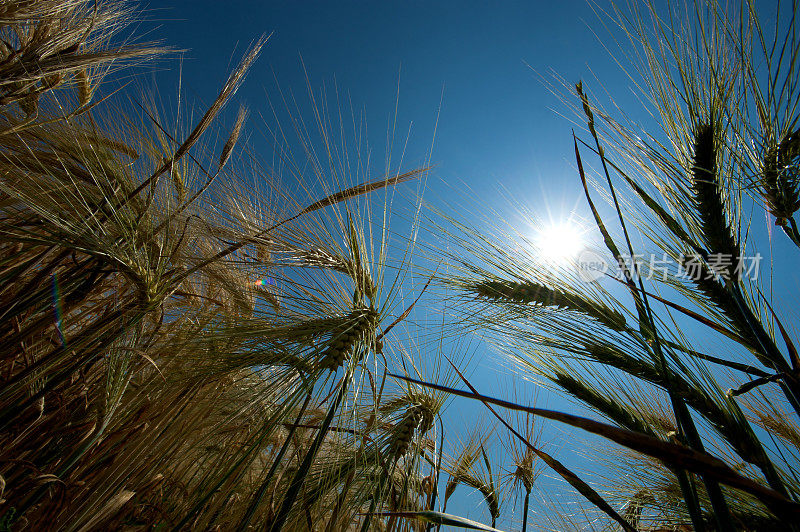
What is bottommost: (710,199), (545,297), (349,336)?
(349,336)

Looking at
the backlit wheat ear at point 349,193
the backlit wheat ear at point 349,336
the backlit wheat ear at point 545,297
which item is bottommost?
the backlit wheat ear at point 349,336

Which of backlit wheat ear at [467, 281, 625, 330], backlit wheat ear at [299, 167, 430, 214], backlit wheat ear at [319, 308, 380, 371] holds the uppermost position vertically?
backlit wheat ear at [299, 167, 430, 214]

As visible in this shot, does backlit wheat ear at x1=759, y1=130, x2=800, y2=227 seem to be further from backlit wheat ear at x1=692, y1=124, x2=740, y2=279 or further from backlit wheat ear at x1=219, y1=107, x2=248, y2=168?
backlit wheat ear at x1=219, y1=107, x2=248, y2=168

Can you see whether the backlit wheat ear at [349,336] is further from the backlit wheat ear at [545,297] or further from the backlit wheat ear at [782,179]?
the backlit wheat ear at [782,179]

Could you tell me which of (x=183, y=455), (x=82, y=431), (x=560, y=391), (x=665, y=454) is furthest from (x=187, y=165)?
(x=665, y=454)

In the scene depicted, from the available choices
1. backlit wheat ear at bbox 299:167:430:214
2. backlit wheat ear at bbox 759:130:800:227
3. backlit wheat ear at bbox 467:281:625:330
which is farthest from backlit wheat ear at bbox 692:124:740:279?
backlit wheat ear at bbox 299:167:430:214

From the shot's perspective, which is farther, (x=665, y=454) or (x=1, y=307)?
(x=1, y=307)

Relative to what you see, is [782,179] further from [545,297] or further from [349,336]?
[349,336]

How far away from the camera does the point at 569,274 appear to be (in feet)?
3.22

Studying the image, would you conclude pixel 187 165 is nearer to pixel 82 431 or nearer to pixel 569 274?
pixel 82 431

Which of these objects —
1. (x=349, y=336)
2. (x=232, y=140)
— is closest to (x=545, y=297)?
(x=349, y=336)

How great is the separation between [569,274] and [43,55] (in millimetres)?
1824

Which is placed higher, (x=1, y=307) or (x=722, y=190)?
(x=722, y=190)

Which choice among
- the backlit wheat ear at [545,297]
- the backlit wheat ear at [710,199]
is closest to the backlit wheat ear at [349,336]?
the backlit wheat ear at [545,297]
